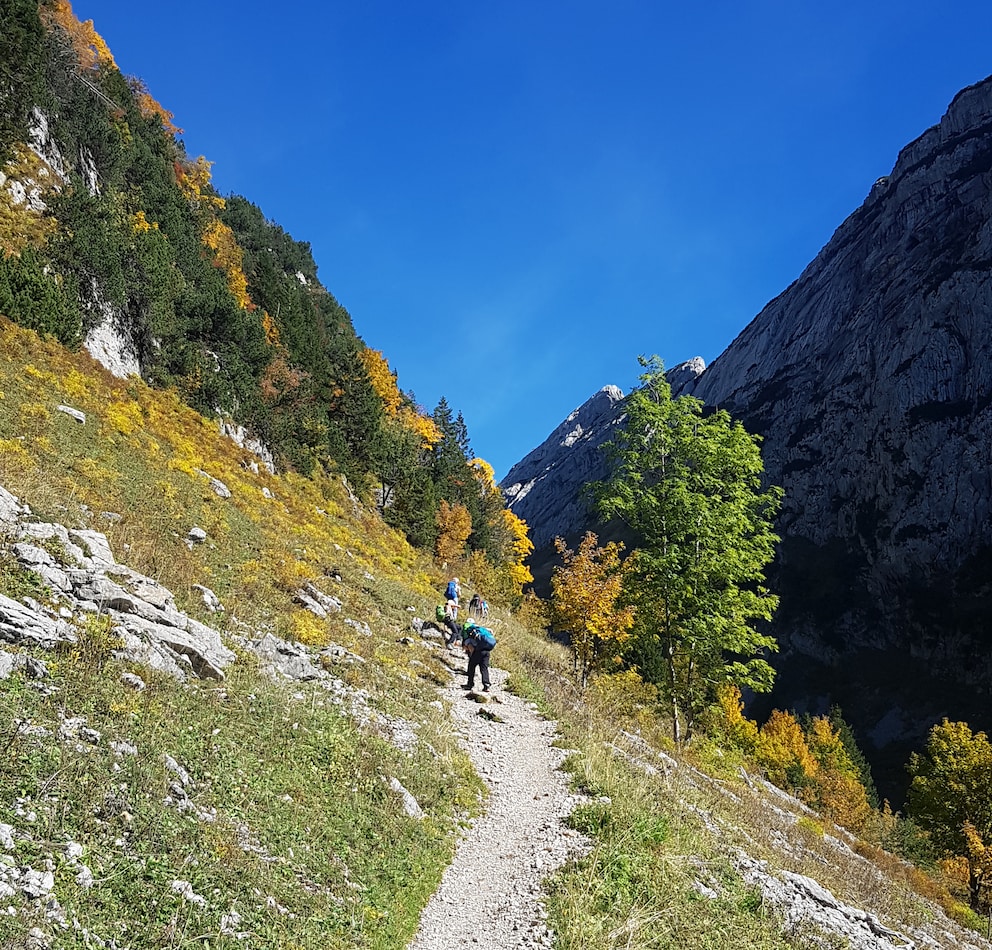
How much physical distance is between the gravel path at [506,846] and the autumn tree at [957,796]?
4057 cm

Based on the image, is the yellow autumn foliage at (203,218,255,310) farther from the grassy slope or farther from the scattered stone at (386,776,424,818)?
the scattered stone at (386,776,424,818)

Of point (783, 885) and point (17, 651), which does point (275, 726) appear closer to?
point (17, 651)

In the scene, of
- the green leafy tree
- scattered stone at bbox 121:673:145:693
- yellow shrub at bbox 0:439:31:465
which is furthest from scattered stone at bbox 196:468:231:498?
scattered stone at bbox 121:673:145:693

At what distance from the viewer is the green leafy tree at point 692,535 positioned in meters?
16.7

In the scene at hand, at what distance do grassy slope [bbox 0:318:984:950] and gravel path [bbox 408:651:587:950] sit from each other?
30cm

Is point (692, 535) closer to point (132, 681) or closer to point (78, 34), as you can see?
point (132, 681)

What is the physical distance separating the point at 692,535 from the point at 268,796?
13746 mm

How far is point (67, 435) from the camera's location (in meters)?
15.4

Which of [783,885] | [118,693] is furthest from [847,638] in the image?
[118,693]

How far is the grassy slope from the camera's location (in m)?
4.86

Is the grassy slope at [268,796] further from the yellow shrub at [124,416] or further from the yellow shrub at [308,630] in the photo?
the yellow shrub at [124,416]

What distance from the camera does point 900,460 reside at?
4557 inches

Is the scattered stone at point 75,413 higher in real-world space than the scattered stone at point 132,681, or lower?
higher

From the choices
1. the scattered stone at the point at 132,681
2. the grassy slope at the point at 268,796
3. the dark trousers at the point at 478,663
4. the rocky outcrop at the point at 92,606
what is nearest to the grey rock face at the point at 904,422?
the dark trousers at the point at 478,663
